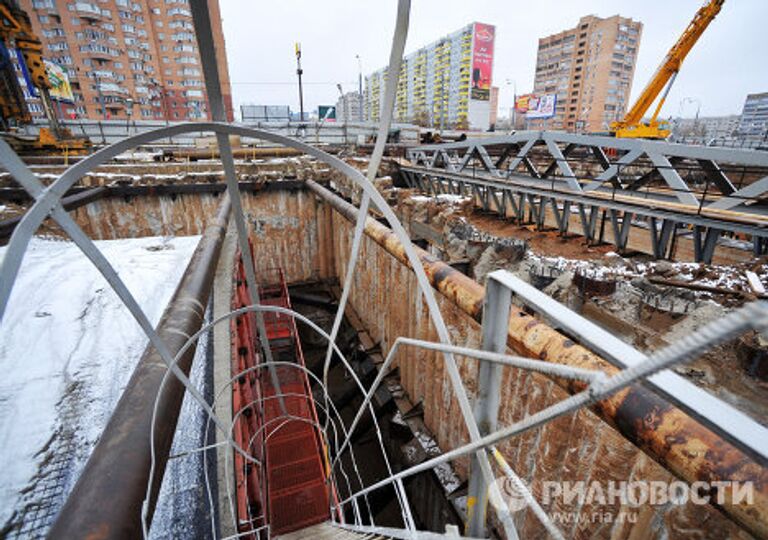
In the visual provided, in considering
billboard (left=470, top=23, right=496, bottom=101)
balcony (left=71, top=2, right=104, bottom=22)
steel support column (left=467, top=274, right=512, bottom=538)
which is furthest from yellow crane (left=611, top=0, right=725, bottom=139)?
balcony (left=71, top=2, right=104, bottom=22)

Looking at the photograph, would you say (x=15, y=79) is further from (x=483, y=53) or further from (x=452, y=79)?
(x=452, y=79)

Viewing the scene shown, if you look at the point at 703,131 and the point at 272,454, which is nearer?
the point at 272,454

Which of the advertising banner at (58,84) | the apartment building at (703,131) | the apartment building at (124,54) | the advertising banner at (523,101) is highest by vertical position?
the apartment building at (124,54)

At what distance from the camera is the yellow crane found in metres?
15.3

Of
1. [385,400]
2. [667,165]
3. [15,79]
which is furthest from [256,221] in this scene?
[15,79]

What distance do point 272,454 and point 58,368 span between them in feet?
9.39

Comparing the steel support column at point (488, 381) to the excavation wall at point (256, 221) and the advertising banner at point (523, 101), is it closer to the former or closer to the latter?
the excavation wall at point (256, 221)

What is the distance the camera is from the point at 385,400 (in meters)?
Result: 4.02

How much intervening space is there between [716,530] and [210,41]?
2419 millimetres

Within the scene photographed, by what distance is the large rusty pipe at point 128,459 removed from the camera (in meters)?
0.73

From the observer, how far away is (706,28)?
15.7m

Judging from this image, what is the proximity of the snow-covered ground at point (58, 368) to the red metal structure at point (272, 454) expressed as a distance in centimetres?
77

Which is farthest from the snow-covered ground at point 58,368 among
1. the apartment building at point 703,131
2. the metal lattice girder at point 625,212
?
the apartment building at point 703,131

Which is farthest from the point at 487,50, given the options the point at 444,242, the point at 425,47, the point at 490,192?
the point at 444,242
